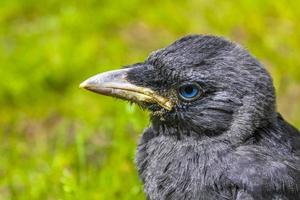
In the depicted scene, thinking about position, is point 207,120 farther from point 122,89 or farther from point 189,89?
point 122,89

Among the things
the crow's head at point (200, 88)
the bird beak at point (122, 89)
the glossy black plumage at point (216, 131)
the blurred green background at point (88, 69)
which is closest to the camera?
the glossy black plumage at point (216, 131)

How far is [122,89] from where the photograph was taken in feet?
14.9

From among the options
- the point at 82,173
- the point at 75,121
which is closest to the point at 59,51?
the point at 75,121

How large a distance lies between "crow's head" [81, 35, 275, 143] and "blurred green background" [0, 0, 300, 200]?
2.70 ft

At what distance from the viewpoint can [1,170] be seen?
5.71 m

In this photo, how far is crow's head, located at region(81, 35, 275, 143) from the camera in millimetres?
4430

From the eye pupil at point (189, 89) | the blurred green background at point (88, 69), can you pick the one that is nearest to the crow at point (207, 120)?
the eye pupil at point (189, 89)

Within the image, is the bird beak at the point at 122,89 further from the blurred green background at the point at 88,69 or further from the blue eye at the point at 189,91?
the blurred green background at the point at 88,69

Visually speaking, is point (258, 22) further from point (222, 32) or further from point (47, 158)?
point (47, 158)

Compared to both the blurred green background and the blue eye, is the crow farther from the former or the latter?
the blurred green background

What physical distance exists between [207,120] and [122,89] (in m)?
0.44

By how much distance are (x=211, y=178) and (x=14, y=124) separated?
249 cm

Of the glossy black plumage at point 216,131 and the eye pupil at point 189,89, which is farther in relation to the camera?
the eye pupil at point 189,89

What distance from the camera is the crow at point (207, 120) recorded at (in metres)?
4.34
